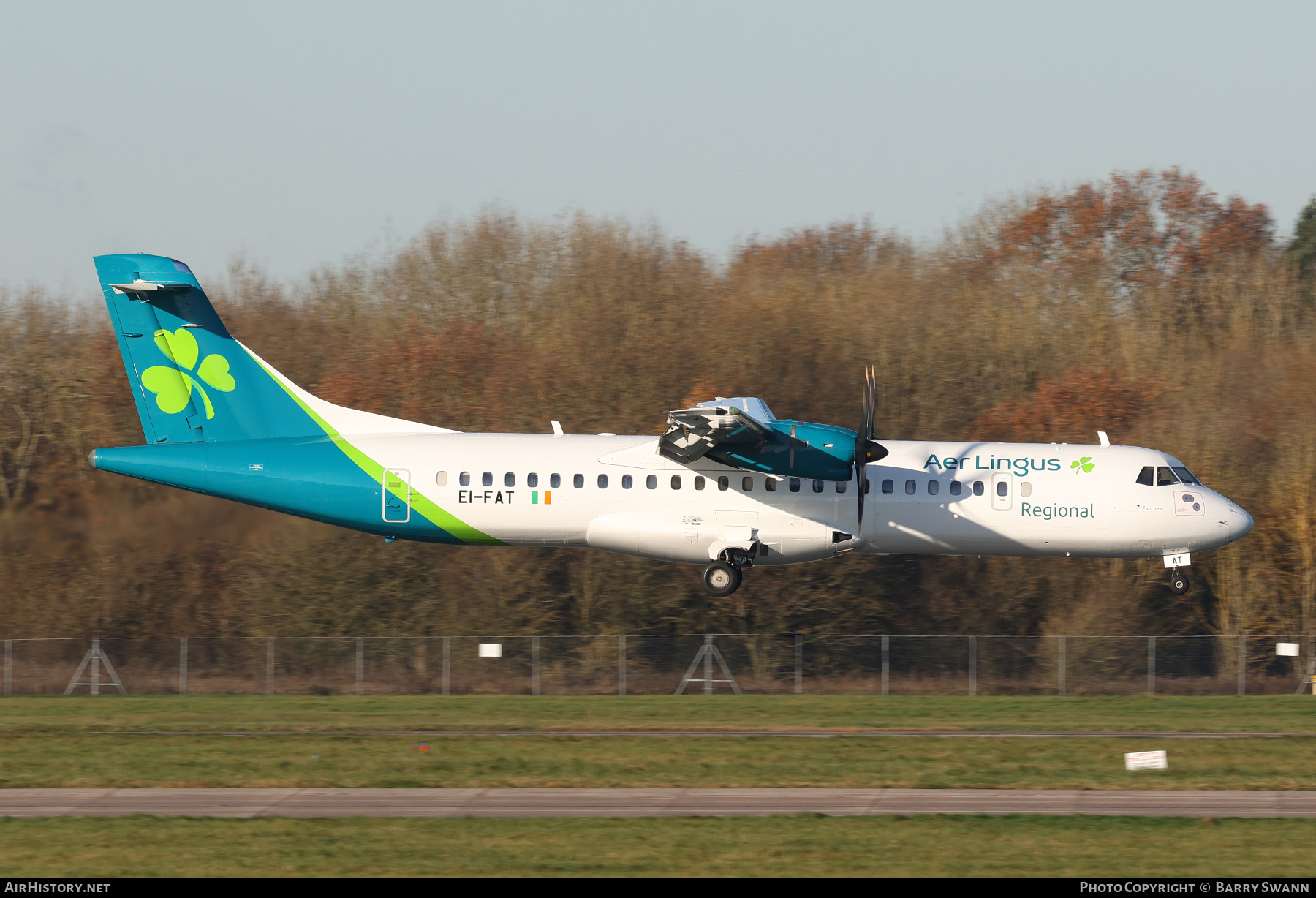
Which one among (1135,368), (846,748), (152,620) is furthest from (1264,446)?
(152,620)

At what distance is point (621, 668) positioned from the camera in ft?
108

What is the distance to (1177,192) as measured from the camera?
55.6 meters

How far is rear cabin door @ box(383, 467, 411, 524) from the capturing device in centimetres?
2841

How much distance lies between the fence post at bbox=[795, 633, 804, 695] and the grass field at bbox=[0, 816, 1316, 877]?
1560 centimetres

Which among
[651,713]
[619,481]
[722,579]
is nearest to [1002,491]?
[722,579]

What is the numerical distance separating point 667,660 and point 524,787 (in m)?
13.5

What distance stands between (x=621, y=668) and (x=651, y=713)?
485 cm

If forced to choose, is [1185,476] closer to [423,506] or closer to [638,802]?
[423,506]

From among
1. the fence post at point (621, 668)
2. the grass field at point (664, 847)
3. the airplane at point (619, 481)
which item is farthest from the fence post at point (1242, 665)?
the grass field at point (664, 847)

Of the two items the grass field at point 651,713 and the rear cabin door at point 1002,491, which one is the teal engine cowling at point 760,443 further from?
the grass field at point 651,713

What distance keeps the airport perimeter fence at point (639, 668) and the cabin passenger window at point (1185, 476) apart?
4634mm

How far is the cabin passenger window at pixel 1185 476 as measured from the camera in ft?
97.5

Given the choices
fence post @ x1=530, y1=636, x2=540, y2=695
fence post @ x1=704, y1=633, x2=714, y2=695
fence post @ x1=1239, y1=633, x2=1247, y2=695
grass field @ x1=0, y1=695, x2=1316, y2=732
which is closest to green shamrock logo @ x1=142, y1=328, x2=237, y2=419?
grass field @ x1=0, y1=695, x2=1316, y2=732

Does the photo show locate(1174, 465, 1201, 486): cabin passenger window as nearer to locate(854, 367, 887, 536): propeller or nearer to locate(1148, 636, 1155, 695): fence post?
locate(1148, 636, 1155, 695): fence post
